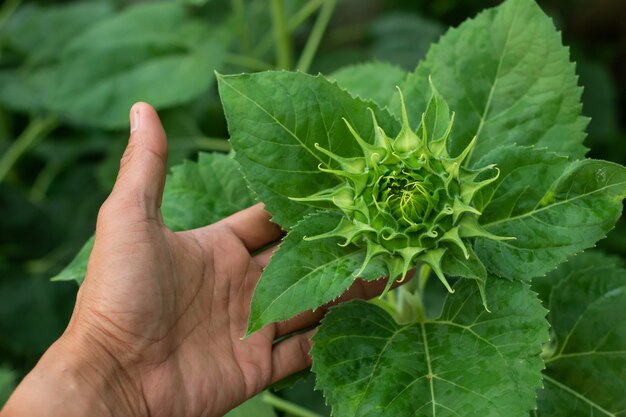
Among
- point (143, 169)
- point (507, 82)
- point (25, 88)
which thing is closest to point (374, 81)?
point (507, 82)

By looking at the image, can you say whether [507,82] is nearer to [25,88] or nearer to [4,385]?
[4,385]

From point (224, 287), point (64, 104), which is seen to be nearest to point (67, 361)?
point (224, 287)

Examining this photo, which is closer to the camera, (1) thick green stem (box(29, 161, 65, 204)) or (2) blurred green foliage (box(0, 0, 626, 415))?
(2) blurred green foliage (box(0, 0, 626, 415))

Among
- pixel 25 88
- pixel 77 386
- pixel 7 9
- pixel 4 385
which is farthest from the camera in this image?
pixel 7 9

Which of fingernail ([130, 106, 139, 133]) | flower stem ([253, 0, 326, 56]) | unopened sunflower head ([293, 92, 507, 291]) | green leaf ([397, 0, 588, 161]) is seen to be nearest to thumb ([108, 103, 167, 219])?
fingernail ([130, 106, 139, 133])

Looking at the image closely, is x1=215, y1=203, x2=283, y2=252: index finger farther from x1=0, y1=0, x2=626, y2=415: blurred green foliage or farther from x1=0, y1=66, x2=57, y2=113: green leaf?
x1=0, y1=66, x2=57, y2=113: green leaf
